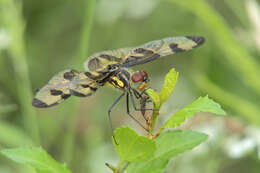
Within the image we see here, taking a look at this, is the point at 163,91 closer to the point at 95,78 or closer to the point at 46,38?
the point at 95,78

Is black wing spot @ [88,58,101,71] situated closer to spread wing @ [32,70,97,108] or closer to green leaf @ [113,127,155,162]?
spread wing @ [32,70,97,108]

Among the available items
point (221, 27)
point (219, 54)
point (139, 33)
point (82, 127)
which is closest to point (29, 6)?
point (139, 33)

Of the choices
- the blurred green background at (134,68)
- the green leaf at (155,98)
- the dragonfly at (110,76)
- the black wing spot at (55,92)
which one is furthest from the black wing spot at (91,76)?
the blurred green background at (134,68)

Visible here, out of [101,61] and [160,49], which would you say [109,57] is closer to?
[101,61]

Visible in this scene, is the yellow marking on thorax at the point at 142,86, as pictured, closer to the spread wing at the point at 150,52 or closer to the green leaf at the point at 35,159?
the spread wing at the point at 150,52

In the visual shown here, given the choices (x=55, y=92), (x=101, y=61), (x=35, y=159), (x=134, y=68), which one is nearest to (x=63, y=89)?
(x=55, y=92)

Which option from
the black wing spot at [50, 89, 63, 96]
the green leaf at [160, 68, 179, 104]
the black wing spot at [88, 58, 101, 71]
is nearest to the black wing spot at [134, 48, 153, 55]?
the black wing spot at [88, 58, 101, 71]
